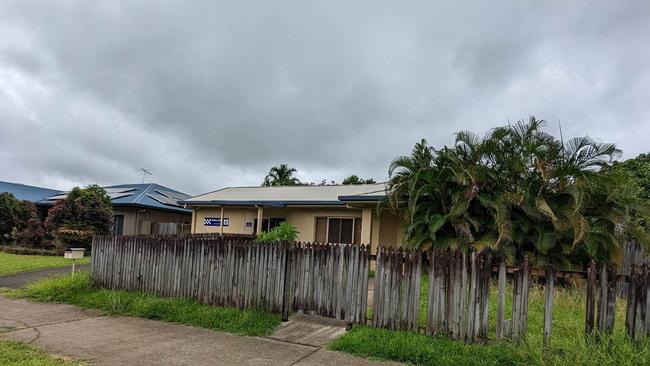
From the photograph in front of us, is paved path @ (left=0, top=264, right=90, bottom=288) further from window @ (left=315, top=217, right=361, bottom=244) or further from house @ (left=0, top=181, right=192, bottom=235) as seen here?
house @ (left=0, top=181, right=192, bottom=235)

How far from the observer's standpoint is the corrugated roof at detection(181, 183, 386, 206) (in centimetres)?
1681

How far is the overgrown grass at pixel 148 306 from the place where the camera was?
688cm

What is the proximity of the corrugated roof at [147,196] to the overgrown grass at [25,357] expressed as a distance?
741 inches

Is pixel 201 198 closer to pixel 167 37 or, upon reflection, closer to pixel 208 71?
pixel 208 71

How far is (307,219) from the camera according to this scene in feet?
57.5

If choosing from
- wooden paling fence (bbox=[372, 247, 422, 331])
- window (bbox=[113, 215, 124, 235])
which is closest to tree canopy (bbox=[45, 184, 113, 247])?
window (bbox=[113, 215, 124, 235])

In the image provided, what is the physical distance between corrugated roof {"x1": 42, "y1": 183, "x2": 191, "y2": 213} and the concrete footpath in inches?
669

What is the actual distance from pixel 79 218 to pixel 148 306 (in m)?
15.2

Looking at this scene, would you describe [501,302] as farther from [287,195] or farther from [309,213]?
[287,195]

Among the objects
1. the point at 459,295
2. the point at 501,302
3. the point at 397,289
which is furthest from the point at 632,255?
the point at 397,289

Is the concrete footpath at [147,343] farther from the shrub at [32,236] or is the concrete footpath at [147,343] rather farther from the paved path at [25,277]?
the shrub at [32,236]

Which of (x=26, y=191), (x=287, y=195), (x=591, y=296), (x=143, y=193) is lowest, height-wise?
(x=591, y=296)

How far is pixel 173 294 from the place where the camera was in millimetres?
8383

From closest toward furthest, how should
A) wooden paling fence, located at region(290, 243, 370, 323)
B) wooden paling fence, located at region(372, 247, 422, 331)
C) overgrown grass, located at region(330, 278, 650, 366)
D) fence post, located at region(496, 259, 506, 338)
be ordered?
1. overgrown grass, located at region(330, 278, 650, 366)
2. fence post, located at region(496, 259, 506, 338)
3. wooden paling fence, located at region(372, 247, 422, 331)
4. wooden paling fence, located at region(290, 243, 370, 323)
